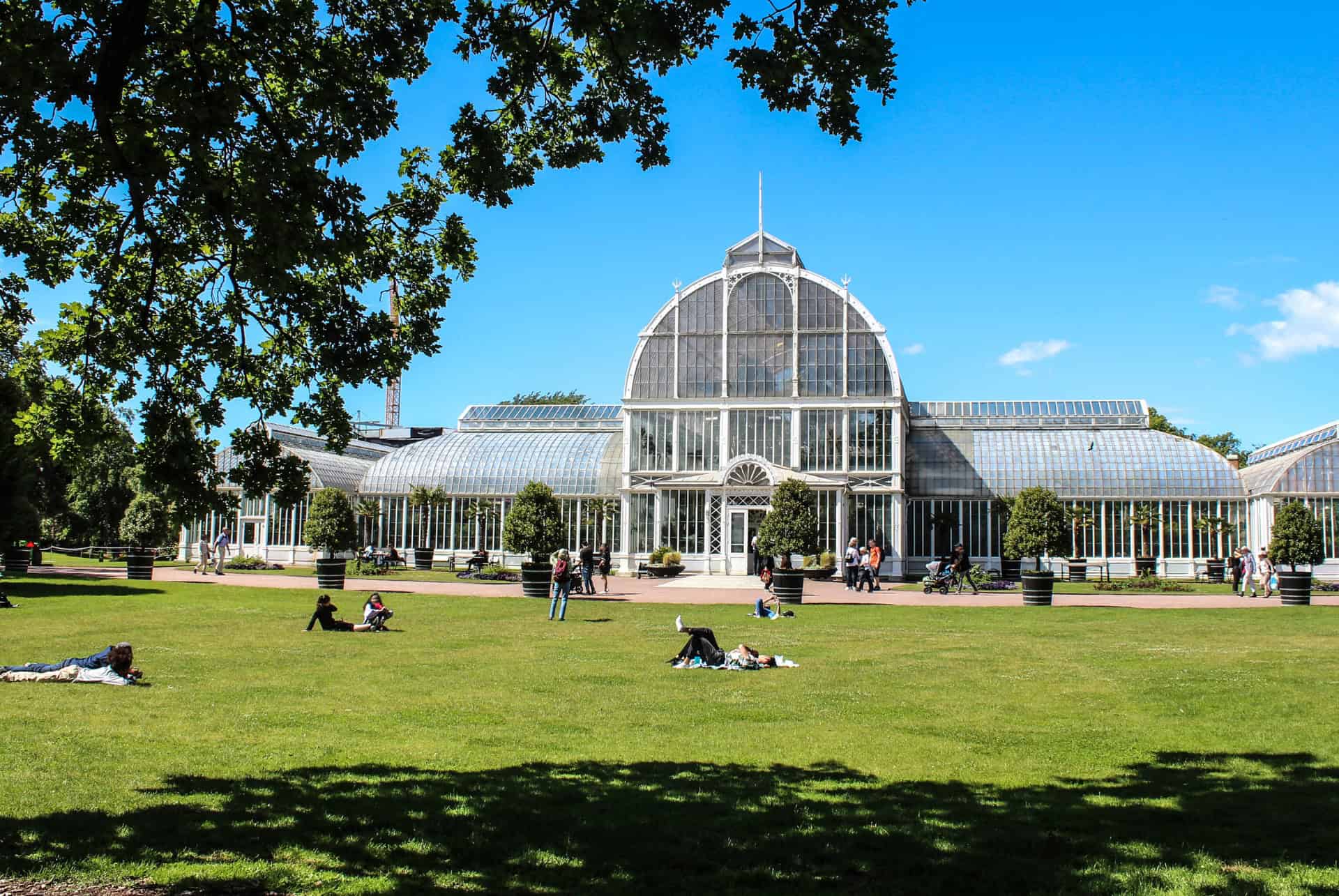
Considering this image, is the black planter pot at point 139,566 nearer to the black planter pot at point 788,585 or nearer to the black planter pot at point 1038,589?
the black planter pot at point 788,585

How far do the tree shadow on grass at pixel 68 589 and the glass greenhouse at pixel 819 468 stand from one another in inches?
700

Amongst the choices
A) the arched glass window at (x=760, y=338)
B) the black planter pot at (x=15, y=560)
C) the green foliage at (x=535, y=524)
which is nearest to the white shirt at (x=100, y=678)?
the green foliage at (x=535, y=524)

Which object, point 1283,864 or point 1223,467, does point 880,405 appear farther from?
point 1283,864

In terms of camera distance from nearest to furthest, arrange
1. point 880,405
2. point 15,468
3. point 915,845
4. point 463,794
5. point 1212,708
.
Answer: point 915,845 < point 463,794 < point 1212,708 < point 15,468 < point 880,405

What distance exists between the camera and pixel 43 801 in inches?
305

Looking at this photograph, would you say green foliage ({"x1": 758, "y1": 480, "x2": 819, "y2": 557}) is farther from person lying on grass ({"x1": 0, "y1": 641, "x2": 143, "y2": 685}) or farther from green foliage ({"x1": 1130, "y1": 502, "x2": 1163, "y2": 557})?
person lying on grass ({"x1": 0, "y1": 641, "x2": 143, "y2": 685})

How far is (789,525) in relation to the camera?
110ft

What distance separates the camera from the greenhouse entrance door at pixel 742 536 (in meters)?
42.5

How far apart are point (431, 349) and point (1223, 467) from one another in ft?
147

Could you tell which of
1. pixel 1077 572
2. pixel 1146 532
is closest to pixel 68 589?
pixel 1077 572

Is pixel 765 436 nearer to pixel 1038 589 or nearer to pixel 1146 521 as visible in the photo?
pixel 1146 521

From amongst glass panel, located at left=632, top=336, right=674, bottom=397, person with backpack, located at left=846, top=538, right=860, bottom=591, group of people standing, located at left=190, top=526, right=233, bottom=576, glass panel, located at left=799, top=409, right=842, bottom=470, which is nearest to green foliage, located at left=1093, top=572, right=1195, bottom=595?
person with backpack, located at left=846, top=538, right=860, bottom=591

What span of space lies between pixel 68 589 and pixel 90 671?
59.6 feet

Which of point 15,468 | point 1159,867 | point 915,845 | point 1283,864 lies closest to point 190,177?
point 915,845
